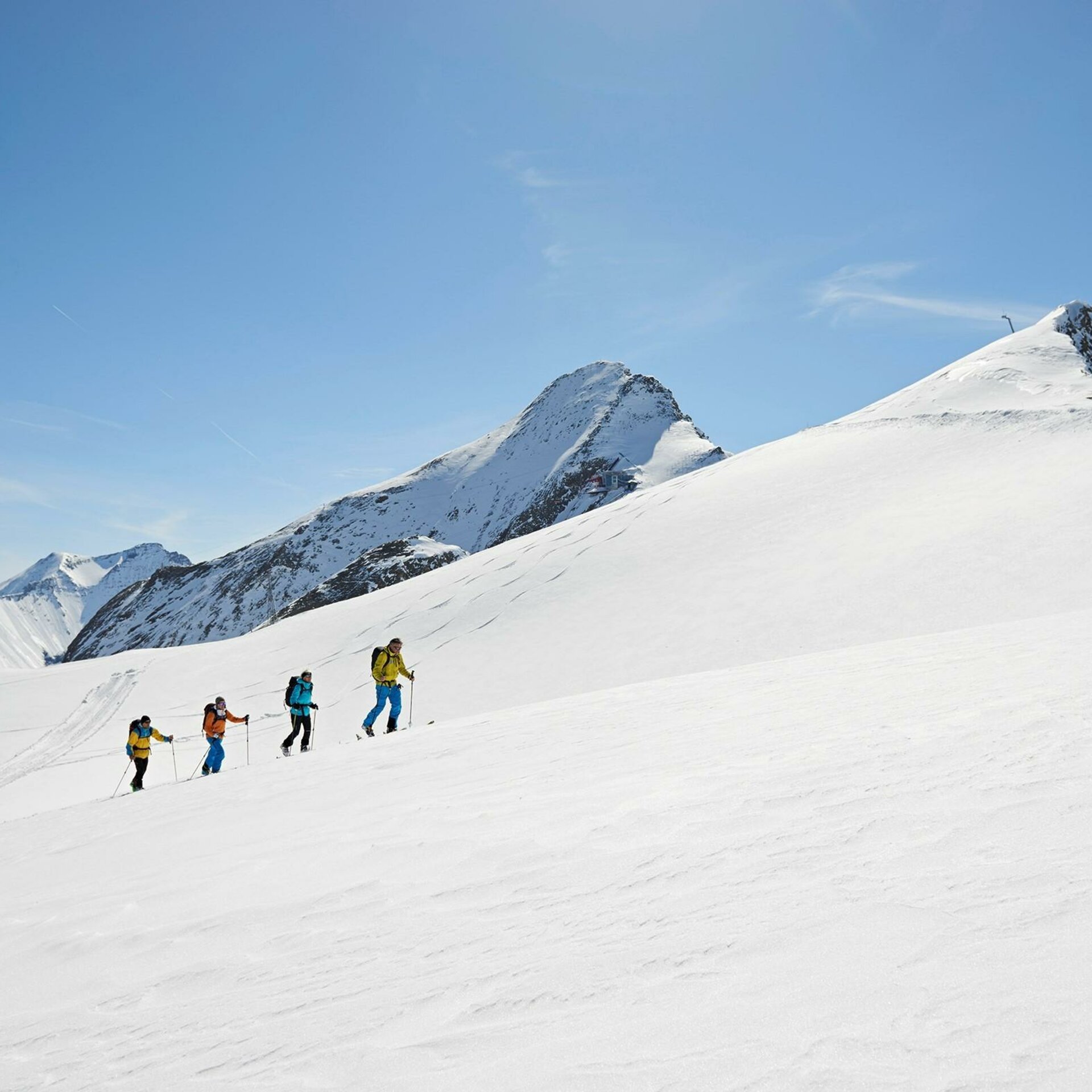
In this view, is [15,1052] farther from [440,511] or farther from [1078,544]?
[440,511]

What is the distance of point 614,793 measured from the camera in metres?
A: 6.20

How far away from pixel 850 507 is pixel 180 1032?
23822mm

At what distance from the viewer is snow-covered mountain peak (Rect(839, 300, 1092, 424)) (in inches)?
1126

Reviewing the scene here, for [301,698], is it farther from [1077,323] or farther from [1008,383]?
[1077,323]

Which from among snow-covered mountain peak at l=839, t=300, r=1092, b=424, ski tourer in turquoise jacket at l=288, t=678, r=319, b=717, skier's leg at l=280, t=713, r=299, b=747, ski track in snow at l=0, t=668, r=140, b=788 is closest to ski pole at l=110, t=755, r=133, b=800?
ski track in snow at l=0, t=668, r=140, b=788

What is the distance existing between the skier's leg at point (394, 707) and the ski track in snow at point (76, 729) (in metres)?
10.7

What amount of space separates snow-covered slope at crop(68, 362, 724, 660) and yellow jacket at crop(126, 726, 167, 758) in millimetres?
121195

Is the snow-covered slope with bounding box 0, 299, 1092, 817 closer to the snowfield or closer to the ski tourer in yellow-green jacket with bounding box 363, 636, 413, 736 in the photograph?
the snowfield

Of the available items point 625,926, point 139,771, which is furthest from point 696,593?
point 625,926

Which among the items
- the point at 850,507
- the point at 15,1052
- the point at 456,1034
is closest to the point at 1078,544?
the point at 850,507

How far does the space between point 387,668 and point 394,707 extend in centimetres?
79

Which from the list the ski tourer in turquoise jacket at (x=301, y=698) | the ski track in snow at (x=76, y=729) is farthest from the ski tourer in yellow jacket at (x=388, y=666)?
the ski track in snow at (x=76, y=729)

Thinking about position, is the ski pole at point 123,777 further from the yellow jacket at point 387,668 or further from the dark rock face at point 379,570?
the dark rock face at point 379,570

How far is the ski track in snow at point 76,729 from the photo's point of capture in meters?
18.5
